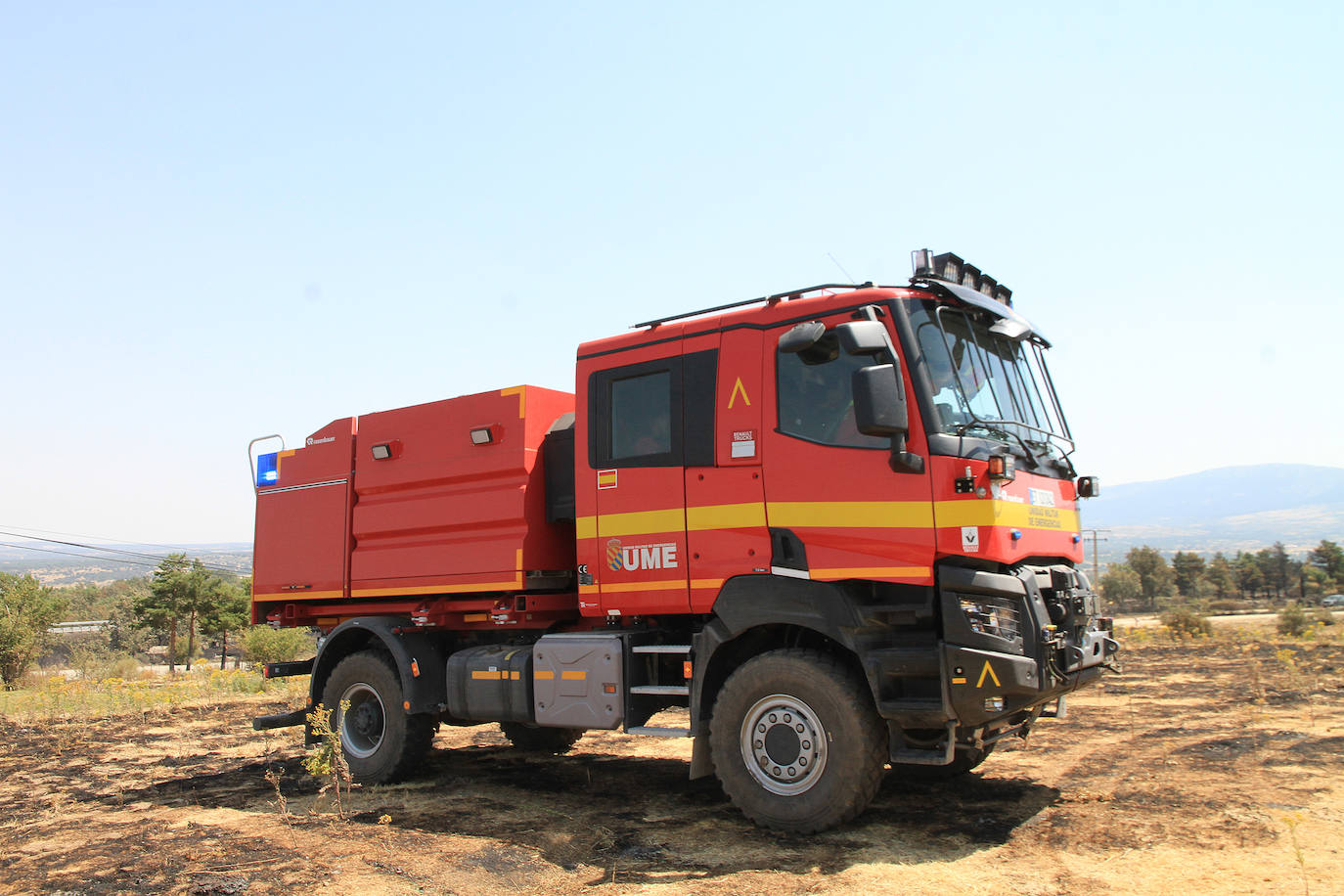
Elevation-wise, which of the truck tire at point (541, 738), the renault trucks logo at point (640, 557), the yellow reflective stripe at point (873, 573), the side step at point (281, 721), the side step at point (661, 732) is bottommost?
the truck tire at point (541, 738)

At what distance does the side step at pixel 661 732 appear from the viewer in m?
6.31

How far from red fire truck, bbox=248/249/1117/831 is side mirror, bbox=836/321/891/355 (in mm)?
15

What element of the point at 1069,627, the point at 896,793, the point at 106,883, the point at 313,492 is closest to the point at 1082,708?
the point at 896,793

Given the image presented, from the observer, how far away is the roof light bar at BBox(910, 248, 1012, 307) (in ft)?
19.7

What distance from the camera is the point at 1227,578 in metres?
66.0

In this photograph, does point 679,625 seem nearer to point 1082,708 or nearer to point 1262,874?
point 1262,874

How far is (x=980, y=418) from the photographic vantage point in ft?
19.1

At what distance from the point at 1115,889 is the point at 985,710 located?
105 centimetres

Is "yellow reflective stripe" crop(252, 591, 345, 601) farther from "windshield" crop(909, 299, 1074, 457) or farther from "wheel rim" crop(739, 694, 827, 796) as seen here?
"windshield" crop(909, 299, 1074, 457)

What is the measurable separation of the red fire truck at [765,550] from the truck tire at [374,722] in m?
0.03

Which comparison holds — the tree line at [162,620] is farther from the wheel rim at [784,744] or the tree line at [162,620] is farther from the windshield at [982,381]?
the windshield at [982,381]

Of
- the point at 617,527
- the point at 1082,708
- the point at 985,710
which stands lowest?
the point at 1082,708

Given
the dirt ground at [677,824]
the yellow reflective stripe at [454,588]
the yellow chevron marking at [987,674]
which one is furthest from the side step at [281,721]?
the yellow chevron marking at [987,674]

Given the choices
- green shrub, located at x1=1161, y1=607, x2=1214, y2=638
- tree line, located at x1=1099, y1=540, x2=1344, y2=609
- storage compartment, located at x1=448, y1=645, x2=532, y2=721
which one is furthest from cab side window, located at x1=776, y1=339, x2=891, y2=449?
tree line, located at x1=1099, y1=540, x2=1344, y2=609
